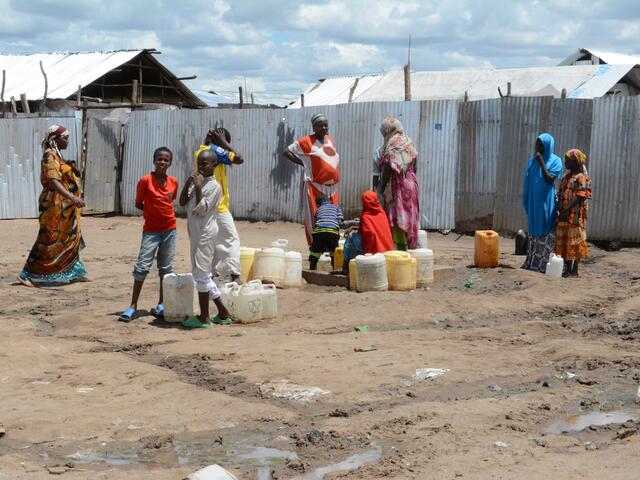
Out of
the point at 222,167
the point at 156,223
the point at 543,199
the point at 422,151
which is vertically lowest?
the point at 156,223

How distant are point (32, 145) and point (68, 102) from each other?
6.07m

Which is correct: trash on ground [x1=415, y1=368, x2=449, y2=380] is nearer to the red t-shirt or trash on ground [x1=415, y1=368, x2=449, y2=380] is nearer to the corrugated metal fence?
the red t-shirt

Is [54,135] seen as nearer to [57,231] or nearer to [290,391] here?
[57,231]

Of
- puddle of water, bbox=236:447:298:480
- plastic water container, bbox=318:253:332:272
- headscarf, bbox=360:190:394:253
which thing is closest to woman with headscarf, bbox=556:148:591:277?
headscarf, bbox=360:190:394:253

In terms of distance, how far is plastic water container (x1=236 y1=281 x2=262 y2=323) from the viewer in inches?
352

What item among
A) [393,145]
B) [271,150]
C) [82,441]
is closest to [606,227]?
[393,145]

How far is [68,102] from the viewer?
24.4m

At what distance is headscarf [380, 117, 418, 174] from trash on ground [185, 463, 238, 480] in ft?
22.0

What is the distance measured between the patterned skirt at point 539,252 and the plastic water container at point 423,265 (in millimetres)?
1664

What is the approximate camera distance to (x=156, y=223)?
896cm

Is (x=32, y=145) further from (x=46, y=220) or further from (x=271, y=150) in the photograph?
(x=46, y=220)

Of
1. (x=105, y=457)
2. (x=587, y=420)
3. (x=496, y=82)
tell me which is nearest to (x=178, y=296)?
(x=105, y=457)

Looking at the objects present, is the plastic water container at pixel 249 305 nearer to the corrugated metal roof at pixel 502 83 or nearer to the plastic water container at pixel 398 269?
the plastic water container at pixel 398 269

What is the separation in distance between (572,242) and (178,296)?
4773mm
